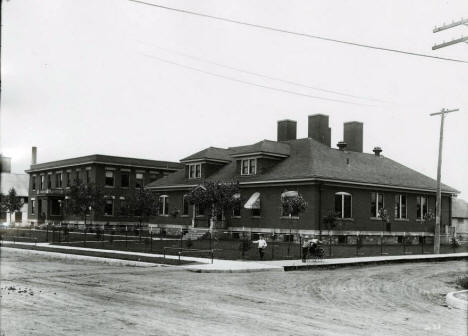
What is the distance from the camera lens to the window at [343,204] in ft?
132

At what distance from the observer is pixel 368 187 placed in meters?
41.9

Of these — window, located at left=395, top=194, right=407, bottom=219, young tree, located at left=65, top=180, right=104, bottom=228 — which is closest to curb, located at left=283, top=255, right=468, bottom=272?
window, located at left=395, top=194, right=407, bottom=219

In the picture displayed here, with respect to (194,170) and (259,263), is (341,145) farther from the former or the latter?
(259,263)

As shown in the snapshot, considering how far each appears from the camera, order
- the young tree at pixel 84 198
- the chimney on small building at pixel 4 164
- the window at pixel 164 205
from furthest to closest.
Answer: the window at pixel 164 205
the young tree at pixel 84 198
the chimney on small building at pixel 4 164

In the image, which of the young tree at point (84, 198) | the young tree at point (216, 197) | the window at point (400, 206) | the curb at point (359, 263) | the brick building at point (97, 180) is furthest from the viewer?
the brick building at point (97, 180)

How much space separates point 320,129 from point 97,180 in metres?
24.6

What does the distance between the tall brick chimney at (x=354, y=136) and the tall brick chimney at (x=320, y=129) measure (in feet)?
7.81

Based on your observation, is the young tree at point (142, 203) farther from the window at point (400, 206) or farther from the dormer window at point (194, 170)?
the window at point (400, 206)

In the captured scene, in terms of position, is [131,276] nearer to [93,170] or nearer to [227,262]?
[227,262]

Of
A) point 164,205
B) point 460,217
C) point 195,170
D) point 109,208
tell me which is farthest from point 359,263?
point 460,217

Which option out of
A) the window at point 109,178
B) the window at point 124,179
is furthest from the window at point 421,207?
the window at point 109,178

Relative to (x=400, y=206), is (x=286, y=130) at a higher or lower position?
higher

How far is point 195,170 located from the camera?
167 ft

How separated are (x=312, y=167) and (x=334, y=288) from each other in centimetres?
2281
